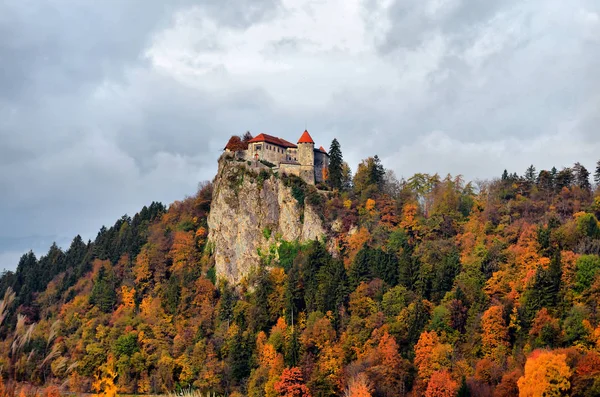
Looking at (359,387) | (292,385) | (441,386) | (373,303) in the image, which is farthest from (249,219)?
(441,386)

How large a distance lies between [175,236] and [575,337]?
6138 centimetres

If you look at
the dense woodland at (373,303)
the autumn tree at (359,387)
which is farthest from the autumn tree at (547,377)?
the autumn tree at (359,387)

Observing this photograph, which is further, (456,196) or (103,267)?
(103,267)

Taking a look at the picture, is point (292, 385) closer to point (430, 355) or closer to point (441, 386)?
point (430, 355)

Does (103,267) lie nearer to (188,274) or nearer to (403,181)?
(188,274)

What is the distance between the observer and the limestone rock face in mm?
93312

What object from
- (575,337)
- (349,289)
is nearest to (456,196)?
(349,289)

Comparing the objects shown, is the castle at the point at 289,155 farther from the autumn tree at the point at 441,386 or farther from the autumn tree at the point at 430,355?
the autumn tree at the point at 441,386

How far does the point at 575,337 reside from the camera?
5941 centimetres

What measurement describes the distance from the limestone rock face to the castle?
2636 millimetres

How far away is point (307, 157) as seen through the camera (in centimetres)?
10125

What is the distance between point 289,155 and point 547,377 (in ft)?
191

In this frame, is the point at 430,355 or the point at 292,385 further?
the point at 292,385

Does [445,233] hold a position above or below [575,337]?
above
